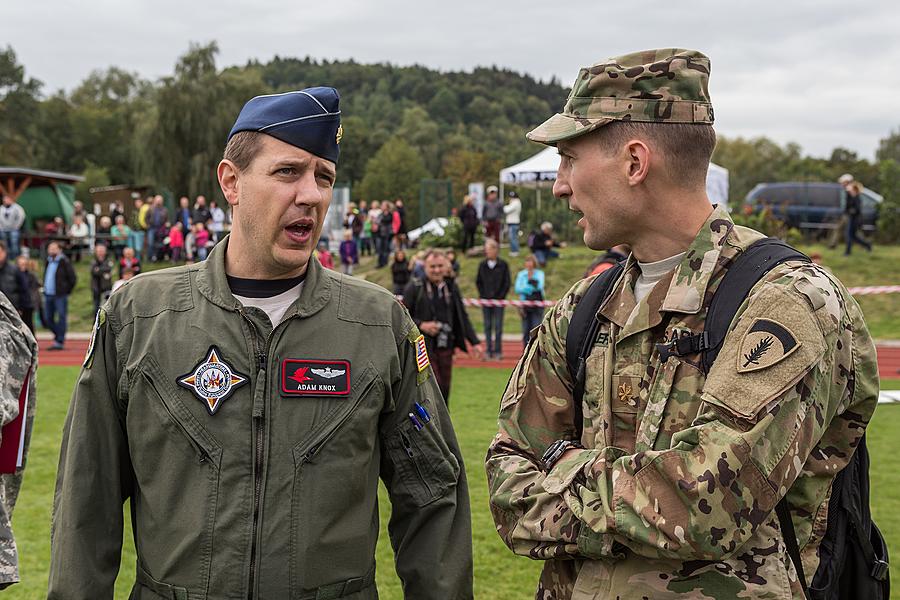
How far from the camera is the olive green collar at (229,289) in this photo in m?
2.68

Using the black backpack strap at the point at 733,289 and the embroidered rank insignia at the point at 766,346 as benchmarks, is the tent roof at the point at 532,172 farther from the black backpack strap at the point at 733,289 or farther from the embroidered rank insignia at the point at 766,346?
the embroidered rank insignia at the point at 766,346

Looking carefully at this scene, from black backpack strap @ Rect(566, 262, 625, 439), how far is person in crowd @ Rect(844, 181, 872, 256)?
901 inches

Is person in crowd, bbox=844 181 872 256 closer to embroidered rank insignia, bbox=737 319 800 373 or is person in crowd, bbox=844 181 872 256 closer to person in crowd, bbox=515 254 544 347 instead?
person in crowd, bbox=515 254 544 347

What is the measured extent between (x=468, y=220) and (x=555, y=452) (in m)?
24.9

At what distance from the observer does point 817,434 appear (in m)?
2.07

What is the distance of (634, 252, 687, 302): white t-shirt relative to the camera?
2365 mm

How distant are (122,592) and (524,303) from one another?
33.4ft

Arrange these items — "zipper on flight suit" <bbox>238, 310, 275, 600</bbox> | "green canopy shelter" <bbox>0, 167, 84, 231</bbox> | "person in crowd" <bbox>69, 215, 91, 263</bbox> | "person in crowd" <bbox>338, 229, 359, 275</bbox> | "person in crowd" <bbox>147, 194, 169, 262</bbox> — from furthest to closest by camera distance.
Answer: "green canopy shelter" <bbox>0, 167, 84, 231</bbox>
"person in crowd" <bbox>147, 194, 169, 262</bbox>
"person in crowd" <bbox>69, 215, 91, 263</bbox>
"person in crowd" <bbox>338, 229, 359, 275</bbox>
"zipper on flight suit" <bbox>238, 310, 275, 600</bbox>

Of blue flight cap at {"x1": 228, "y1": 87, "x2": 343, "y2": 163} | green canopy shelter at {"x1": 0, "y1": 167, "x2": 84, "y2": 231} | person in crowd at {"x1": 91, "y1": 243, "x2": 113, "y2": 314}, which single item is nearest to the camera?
blue flight cap at {"x1": 228, "y1": 87, "x2": 343, "y2": 163}

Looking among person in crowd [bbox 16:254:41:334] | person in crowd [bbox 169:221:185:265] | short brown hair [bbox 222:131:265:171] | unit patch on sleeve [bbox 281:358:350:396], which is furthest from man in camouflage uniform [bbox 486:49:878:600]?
person in crowd [bbox 169:221:185:265]

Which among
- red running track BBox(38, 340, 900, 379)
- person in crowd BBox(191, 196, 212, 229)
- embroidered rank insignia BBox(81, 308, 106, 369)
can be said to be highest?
embroidered rank insignia BBox(81, 308, 106, 369)

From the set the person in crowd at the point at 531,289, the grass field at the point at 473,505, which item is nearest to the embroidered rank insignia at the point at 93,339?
the grass field at the point at 473,505

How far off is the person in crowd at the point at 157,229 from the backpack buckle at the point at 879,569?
1098 inches

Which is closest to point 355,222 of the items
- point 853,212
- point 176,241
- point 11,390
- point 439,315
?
point 176,241
